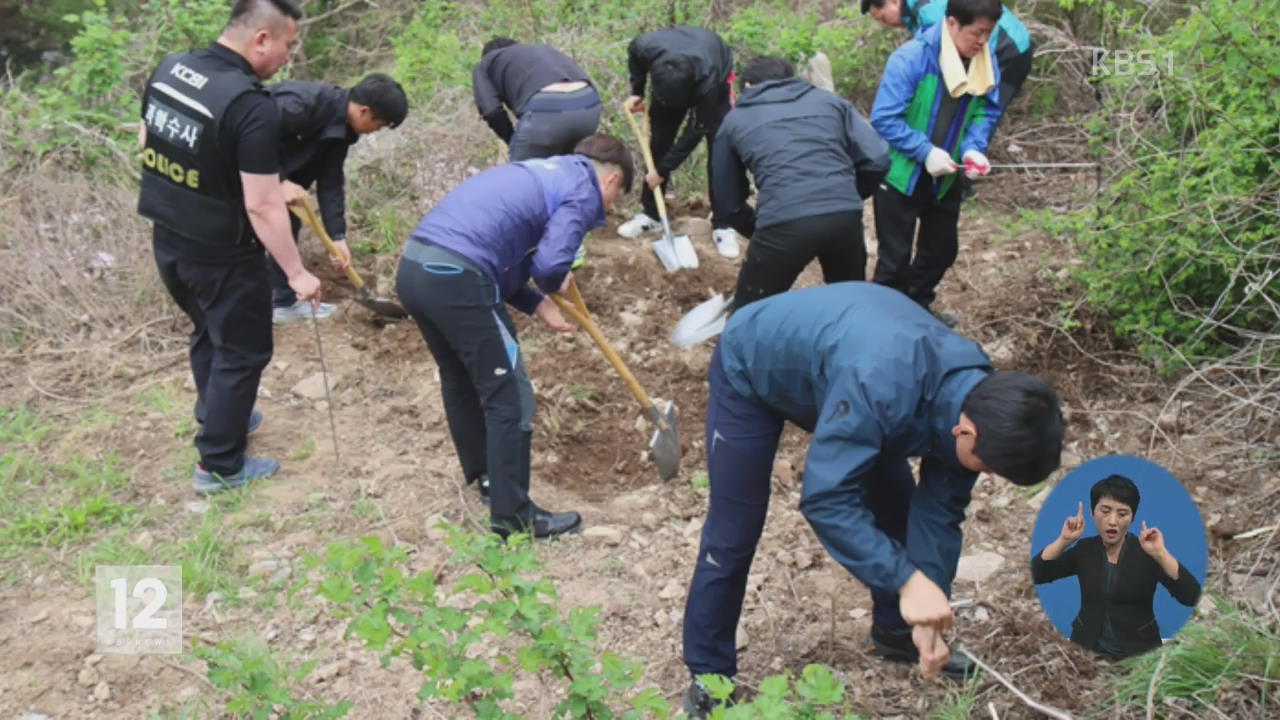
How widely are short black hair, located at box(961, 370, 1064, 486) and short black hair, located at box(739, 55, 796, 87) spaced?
247 centimetres

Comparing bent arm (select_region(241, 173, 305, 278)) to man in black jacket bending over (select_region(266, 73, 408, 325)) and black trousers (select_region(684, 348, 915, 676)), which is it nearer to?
man in black jacket bending over (select_region(266, 73, 408, 325))

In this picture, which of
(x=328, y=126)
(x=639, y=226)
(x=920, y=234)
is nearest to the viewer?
(x=328, y=126)

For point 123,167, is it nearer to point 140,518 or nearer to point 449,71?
point 449,71

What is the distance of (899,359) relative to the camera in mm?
2281

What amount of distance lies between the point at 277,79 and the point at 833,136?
5124mm

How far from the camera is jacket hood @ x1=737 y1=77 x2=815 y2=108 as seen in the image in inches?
166

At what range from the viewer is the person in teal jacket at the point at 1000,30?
4.81 meters

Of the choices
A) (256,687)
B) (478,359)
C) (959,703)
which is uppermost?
(256,687)

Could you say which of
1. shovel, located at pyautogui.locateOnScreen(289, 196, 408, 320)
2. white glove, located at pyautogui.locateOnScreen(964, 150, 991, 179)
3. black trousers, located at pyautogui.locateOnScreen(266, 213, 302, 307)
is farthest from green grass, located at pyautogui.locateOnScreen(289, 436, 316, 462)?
white glove, located at pyautogui.locateOnScreen(964, 150, 991, 179)

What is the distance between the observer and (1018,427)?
6.92 feet

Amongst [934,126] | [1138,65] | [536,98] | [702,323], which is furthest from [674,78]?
[1138,65]
